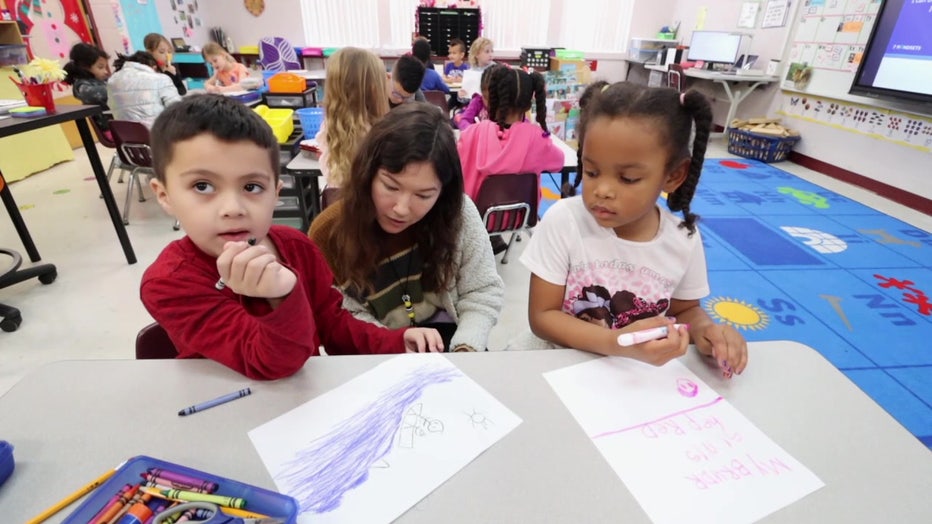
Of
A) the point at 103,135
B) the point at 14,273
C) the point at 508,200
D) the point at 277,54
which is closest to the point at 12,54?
the point at 103,135

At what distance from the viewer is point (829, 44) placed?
163 inches

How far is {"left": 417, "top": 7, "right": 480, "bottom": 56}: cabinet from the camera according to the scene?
608 centimetres

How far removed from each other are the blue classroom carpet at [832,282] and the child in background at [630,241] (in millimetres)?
1183

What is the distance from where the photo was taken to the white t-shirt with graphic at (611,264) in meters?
0.97

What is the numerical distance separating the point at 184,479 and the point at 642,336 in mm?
640

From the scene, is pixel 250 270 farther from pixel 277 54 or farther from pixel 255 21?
pixel 255 21

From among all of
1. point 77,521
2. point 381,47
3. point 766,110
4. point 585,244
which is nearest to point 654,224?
point 585,244

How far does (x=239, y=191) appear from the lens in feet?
2.29

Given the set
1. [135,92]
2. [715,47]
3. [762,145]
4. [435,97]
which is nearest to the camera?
[135,92]

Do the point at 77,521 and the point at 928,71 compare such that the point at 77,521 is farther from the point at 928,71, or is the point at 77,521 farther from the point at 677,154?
the point at 928,71

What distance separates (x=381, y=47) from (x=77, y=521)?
732 cm

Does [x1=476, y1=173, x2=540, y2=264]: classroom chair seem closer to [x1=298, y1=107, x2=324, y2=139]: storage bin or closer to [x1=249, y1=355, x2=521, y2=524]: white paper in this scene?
[x1=298, y1=107, x2=324, y2=139]: storage bin

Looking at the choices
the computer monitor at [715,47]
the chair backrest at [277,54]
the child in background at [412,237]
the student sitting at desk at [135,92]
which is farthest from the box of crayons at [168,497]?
the chair backrest at [277,54]

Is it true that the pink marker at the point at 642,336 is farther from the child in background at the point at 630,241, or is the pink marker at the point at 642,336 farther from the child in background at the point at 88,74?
the child in background at the point at 88,74
